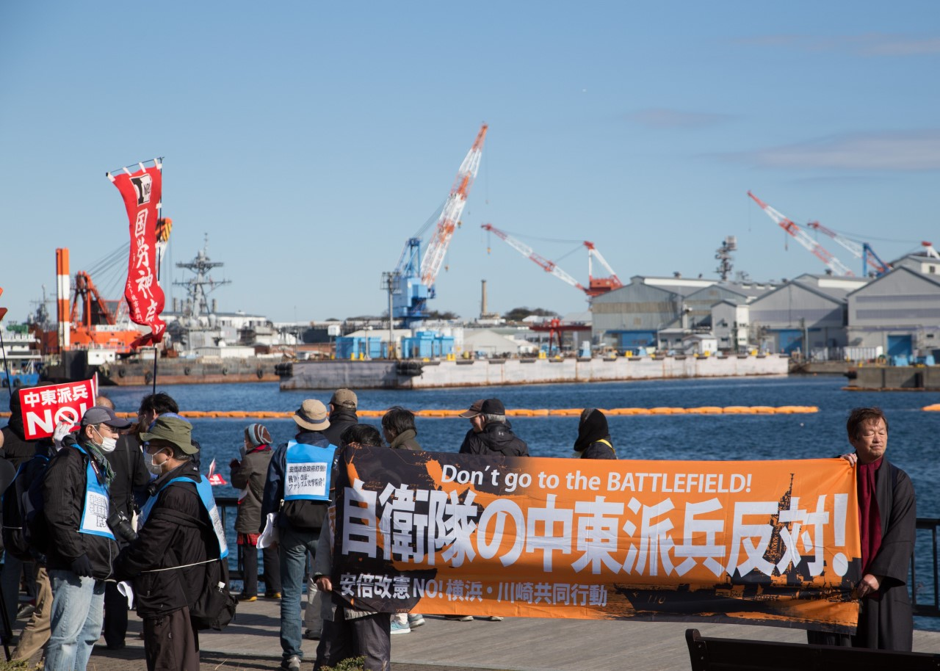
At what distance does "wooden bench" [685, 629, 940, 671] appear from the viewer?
4.20 metres

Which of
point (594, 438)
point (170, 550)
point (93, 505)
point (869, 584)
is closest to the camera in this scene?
point (869, 584)

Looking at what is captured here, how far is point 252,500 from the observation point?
400 inches

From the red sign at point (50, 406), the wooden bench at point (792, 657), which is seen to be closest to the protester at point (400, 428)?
the red sign at point (50, 406)

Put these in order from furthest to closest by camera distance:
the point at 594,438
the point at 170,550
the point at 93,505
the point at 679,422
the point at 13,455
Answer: the point at 679,422
the point at 13,455
the point at 594,438
the point at 93,505
the point at 170,550

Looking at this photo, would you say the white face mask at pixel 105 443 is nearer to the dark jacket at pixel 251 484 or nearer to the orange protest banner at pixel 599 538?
the orange protest banner at pixel 599 538

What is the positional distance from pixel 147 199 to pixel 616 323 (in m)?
128

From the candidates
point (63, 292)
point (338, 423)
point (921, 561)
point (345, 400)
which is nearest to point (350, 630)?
point (338, 423)

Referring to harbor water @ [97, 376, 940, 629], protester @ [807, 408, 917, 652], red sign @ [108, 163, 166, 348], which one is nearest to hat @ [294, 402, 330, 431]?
protester @ [807, 408, 917, 652]

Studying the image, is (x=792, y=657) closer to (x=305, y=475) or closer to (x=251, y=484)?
(x=305, y=475)

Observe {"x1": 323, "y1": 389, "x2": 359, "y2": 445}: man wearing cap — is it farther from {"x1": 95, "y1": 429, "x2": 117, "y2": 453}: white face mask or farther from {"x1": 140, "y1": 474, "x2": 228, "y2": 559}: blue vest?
{"x1": 140, "y1": 474, "x2": 228, "y2": 559}: blue vest

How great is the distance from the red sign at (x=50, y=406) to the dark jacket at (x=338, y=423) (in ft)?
6.45

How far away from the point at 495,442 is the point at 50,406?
142 inches

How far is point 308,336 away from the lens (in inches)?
7042

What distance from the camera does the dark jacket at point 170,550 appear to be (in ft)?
18.7
